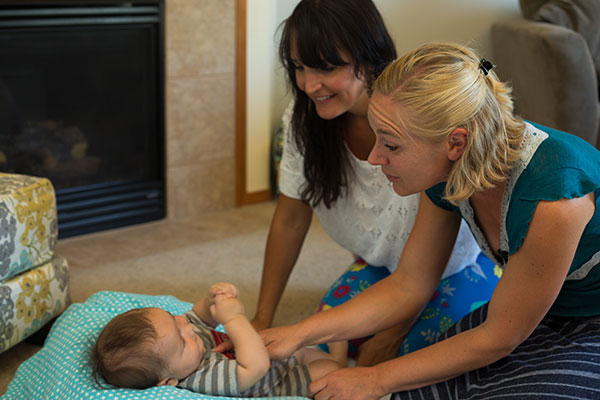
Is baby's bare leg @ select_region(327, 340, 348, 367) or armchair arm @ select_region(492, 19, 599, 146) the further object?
armchair arm @ select_region(492, 19, 599, 146)

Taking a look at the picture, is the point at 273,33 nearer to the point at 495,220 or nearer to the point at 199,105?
the point at 199,105

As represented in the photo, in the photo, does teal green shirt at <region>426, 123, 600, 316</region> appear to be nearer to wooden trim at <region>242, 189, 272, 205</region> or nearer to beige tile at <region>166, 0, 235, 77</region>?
beige tile at <region>166, 0, 235, 77</region>

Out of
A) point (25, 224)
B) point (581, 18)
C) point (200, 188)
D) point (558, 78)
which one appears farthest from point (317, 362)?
point (581, 18)

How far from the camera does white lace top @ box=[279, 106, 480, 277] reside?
5.72 feet

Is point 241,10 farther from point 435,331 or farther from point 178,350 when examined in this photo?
point 178,350

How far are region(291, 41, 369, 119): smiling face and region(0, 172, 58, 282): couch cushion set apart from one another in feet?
2.27

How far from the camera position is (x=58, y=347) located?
149 centimetres

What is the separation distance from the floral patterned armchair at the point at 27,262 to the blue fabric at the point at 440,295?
0.68 meters

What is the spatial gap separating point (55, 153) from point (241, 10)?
933mm

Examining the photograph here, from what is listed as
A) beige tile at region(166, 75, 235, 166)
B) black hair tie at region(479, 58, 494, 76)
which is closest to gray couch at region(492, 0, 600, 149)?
beige tile at region(166, 75, 235, 166)

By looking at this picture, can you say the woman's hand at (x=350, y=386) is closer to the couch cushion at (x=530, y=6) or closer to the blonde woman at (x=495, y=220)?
the blonde woman at (x=495, y=220)

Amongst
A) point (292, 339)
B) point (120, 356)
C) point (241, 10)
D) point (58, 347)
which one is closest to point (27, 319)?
point (58, 347)

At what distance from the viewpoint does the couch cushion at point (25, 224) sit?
1645 millimetres

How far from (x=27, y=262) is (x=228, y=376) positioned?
0.65m
